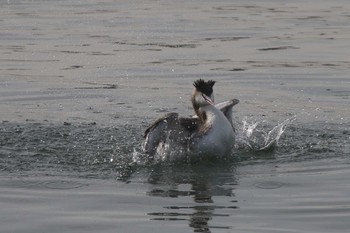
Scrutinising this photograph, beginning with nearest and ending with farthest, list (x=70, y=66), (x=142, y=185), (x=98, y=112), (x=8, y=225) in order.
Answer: (x=8, y=225) → (x=142, y=185) → (x=98, y=112) → (x=70, y=66)

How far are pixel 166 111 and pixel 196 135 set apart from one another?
2.58 meters

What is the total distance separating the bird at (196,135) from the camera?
11.9m

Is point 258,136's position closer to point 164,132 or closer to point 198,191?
point 164,132

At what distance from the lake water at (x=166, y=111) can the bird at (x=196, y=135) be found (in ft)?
0.60

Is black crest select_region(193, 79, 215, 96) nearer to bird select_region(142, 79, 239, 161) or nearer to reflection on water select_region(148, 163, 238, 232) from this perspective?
bird select_region(142, 79, 239, 161)

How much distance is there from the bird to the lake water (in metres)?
0.18

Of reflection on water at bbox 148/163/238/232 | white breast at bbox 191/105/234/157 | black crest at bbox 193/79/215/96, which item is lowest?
reflection on water at bbox 148/163/238/232

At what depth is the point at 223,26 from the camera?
2164cm

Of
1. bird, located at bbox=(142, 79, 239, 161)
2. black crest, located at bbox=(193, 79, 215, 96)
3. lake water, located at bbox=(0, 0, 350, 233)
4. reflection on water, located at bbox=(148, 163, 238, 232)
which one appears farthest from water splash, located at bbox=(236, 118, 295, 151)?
reflection on water, located at bbox=(148, 163, 238, 232)

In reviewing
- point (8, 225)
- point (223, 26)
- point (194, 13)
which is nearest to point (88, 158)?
point (8, 225)

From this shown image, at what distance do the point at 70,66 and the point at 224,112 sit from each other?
228 inches

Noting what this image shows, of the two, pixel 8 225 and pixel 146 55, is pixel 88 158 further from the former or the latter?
pixel 146 55

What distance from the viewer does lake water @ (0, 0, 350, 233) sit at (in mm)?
9406

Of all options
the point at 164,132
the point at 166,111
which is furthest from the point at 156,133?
the point at 166,111
